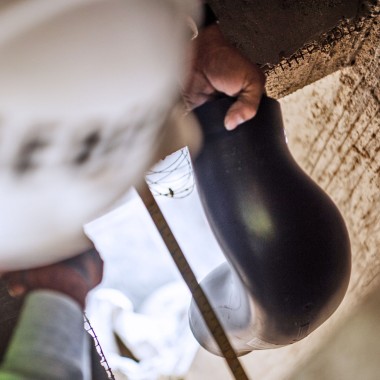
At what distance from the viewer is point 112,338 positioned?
1523mm

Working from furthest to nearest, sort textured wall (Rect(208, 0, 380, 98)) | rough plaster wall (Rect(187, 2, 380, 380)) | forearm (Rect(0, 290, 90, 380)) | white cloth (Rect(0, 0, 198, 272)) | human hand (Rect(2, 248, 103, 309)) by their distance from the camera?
rough plaster wall (Rect(187, 2, 380, 380)) → textured wall (Rect(208, 0, 380, 98)) → human hand (Rect(2, 248, 103, 309)) → forearm (Rect(0, 290, 90, 380)) → white cloth (Rect(0, 0, 198, 272))

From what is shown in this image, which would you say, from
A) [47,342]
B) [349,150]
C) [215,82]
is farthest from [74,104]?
[349,150]

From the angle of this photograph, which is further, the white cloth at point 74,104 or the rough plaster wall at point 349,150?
the rough plaster wall at point 349,150

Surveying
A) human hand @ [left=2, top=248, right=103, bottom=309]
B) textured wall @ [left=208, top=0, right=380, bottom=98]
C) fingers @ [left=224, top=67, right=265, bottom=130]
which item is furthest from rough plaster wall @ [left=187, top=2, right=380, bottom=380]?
human hand @ [left=2, top=248, right=103, bottom=309]

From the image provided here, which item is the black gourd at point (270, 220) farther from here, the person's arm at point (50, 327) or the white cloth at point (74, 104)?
the white cloth at point (74, 104)

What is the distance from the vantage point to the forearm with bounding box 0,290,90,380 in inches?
18.8

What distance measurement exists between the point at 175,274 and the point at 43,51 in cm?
139

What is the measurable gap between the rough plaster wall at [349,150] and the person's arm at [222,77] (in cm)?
48

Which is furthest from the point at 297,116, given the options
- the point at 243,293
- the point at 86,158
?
the point at 86,158

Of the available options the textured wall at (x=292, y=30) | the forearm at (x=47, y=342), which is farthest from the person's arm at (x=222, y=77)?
the forearm at (x=47, y=342)

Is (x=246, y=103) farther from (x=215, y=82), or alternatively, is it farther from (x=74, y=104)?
(x=74, y=104)

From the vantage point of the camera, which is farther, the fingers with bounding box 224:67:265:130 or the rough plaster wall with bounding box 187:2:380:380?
the rough plaster wall with bounding box 187:2:380:380

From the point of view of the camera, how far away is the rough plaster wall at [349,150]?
131 centimetres

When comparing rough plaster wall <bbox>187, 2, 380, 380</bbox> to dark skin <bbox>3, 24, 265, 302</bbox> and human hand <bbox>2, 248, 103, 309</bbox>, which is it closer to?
dark skin <bbox>3, 24, 265, 302</bbox>
